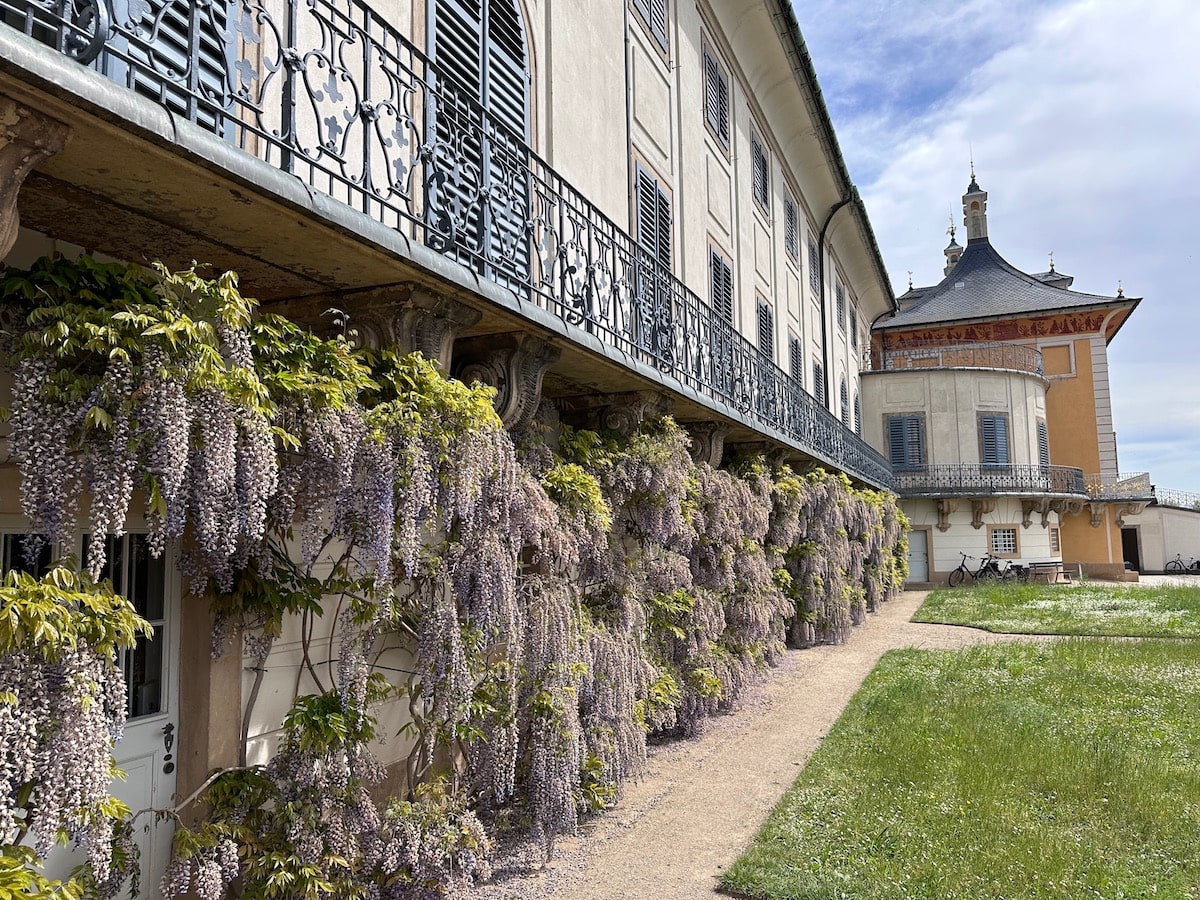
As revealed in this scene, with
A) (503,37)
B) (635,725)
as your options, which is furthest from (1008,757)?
(503,37)

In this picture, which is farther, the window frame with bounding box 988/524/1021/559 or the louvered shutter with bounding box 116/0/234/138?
the window frame with bounding box 988/524/1021/559

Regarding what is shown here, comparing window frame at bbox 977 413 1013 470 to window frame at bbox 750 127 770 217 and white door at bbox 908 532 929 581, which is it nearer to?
white door at bbox 908 532 929 581

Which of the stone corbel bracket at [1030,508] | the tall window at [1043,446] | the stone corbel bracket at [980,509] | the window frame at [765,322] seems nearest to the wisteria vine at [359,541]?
the window frame at [765,322]

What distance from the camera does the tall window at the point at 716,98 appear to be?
1409 cm

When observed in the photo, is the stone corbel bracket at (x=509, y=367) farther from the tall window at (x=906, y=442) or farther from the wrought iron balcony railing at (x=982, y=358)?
the wrought iron balcony railing at (x=982, y=358)

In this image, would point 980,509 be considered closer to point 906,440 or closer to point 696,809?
point 906,440

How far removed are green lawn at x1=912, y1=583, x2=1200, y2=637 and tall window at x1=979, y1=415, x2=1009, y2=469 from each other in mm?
4951

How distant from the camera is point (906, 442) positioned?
31.4m

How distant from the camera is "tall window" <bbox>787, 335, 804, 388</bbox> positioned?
1973cm

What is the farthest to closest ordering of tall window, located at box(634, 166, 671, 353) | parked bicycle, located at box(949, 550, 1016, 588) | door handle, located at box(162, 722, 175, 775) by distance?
parked bicycle, located at box(949, 550, 1016, 588), tall window, located at box(634, 166, 671, 353), door handle, located at box(162, 722, 175, 775)

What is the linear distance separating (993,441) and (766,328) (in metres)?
17.3

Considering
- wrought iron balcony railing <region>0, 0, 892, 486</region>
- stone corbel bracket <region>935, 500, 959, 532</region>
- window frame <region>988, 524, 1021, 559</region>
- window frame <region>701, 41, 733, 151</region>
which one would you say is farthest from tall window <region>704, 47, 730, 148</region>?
window frame <region>988, 524, 1021, 559</region>

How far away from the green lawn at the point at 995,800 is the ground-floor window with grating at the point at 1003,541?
20053 mm

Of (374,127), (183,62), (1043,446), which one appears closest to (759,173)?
(374,127)
